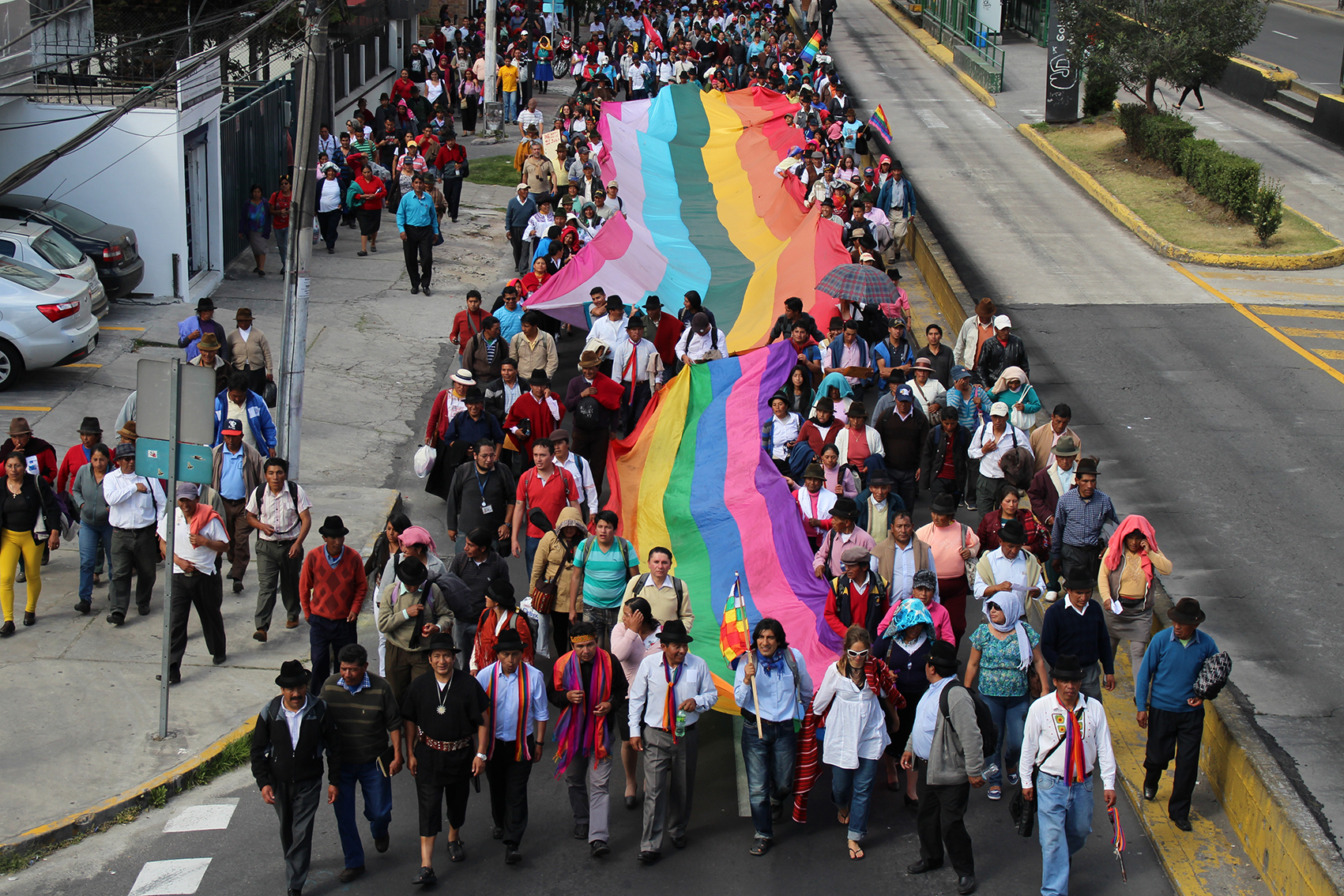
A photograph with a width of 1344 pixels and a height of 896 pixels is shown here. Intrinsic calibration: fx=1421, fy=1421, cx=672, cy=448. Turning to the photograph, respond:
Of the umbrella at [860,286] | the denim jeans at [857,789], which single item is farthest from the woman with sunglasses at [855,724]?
the umbrella at [860,286]

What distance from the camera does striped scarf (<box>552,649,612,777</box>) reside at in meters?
8.43

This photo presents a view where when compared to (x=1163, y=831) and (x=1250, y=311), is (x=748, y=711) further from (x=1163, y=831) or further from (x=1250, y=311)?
(x=1250, y=311)

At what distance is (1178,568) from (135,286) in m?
14.2

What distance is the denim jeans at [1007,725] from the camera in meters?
8.95

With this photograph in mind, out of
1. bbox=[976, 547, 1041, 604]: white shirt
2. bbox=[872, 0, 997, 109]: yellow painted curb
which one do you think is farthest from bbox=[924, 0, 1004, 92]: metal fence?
bbox=[976, 547, 1041, 604]: white shirt

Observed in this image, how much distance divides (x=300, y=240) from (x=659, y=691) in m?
6.39

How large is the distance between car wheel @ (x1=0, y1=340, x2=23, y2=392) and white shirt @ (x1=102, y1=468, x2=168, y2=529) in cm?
602

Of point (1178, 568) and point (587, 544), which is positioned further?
point (1178, 568)

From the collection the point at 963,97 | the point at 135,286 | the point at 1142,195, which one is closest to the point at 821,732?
the point at 135,286

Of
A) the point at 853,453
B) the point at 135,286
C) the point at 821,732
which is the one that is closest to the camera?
the point at 821,732

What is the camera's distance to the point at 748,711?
8531 mm

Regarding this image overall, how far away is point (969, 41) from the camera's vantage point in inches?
1692

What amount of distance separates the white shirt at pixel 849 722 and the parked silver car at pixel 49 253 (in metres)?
12.0

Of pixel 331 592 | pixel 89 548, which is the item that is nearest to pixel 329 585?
pixel 331 592
